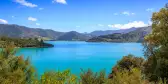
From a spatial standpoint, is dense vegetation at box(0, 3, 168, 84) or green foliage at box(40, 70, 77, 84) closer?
green foliage at box(40, 70, 77, 84)

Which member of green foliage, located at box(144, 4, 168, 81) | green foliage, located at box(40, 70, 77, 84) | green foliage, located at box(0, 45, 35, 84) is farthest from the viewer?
green foliage, located at box(0, 45, 35, 84)

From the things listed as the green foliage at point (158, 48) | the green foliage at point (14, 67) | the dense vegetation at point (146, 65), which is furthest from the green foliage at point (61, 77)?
the green foliage at point (158, 48)

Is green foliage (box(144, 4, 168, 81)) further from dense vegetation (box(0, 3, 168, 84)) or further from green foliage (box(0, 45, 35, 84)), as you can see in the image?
green foliage (box(0, 45, 35, 84))

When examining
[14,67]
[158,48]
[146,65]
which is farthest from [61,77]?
[158,48]

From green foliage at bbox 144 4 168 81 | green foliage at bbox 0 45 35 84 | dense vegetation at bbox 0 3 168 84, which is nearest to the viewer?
dense vegetation at bbox 0 3 168 84

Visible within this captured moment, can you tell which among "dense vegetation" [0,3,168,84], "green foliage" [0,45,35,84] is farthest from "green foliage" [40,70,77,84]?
"green foliage" [0,45,35,84]

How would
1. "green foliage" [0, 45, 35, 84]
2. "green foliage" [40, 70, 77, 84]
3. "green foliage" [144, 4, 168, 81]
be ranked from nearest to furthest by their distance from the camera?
"green foliage" [40, 70, 77, 84] < "green foliage" [144, 4, 168, 81] < "green foliage" [0, 45, 35, 84]

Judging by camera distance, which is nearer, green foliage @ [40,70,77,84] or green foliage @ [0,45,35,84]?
green foliage @ [40,70,77,84]

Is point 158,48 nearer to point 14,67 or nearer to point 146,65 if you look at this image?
point 146,65

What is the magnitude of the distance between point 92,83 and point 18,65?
23.5 ft

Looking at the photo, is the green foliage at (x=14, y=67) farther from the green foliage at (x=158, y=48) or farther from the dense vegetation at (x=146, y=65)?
the green foliage at (x=158, y=48)

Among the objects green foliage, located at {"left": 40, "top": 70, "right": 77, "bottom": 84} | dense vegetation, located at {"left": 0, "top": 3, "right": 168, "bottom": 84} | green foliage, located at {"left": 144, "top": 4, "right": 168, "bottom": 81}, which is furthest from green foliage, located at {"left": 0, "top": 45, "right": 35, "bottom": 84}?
green foliage, located at {"left": 144, "top": 4, "right": 168, "bottom": 81}

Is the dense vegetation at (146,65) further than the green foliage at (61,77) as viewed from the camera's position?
Yes

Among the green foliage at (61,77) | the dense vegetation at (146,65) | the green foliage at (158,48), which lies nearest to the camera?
the green foliage at (61,77)
